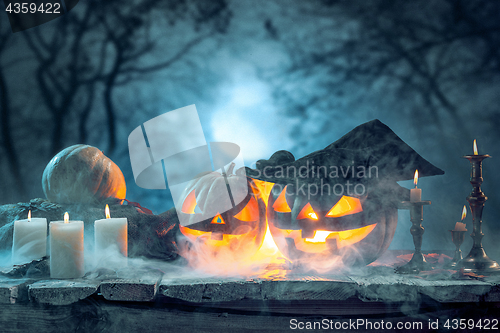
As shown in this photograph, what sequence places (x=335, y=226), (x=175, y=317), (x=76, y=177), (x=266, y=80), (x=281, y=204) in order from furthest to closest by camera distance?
(x=266, y=80)
(x=76, y=177)
(x=281, y=204)
(x=335, y=226)
(x=175, y=317)

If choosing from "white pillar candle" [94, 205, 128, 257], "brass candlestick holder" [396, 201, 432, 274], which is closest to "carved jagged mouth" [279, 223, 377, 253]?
"brass candlestick holder" [396, 201, 432, 274]

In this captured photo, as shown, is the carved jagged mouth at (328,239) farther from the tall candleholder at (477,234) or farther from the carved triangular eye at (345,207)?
the tall candleholder at (477,234)

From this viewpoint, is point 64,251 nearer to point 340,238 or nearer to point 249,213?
point 249,213

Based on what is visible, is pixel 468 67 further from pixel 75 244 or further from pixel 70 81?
pixel 70 81

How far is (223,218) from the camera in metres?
1.19

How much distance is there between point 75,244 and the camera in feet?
A: 3.27

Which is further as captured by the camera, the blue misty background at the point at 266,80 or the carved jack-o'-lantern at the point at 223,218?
the blue misty background at the point at 266,80

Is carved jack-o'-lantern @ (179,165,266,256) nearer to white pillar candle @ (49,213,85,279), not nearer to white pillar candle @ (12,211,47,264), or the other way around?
white pillar candle @ (49,213,85,279)

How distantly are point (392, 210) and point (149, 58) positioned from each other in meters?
1.63

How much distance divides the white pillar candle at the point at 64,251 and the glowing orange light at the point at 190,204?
15.3 inches

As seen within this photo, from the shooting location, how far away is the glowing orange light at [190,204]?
127 cm

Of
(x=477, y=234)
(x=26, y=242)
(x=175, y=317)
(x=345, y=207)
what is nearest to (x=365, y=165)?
(x=345, y=207)

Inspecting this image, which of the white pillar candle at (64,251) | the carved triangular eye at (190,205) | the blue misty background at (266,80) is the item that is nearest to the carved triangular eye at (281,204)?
the carved triangular eye at (190,205)

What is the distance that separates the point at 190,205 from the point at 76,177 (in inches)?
22.5
